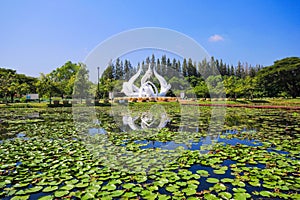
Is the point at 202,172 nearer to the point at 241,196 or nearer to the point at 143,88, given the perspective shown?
the point at 241,196

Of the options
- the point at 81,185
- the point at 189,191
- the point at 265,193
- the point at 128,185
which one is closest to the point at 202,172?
the point at 189,191

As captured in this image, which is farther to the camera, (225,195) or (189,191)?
(189,191)

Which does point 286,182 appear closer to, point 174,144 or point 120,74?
point 174,144

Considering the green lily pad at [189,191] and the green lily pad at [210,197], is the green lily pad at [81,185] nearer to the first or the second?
the green lily pad at [189,191]

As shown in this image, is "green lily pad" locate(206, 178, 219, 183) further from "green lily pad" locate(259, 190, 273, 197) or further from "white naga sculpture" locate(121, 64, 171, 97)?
"white naga sculpture" locate(121, 64, 171, 97)

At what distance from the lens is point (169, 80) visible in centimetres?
4462

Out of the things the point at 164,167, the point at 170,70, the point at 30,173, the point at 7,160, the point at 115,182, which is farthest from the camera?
the point at 170,70

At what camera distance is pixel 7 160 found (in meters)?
3.94

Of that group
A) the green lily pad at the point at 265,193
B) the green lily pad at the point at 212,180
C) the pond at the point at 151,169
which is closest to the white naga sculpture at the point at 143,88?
the pond at the point at 151,169

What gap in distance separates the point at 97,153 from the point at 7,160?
5.17 ft

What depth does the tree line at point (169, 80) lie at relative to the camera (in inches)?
987

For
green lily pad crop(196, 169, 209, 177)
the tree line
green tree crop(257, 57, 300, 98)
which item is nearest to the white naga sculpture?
the tree line

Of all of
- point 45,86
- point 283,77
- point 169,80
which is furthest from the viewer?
point 169,80

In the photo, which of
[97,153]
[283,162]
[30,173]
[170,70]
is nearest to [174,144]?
[97,153]
